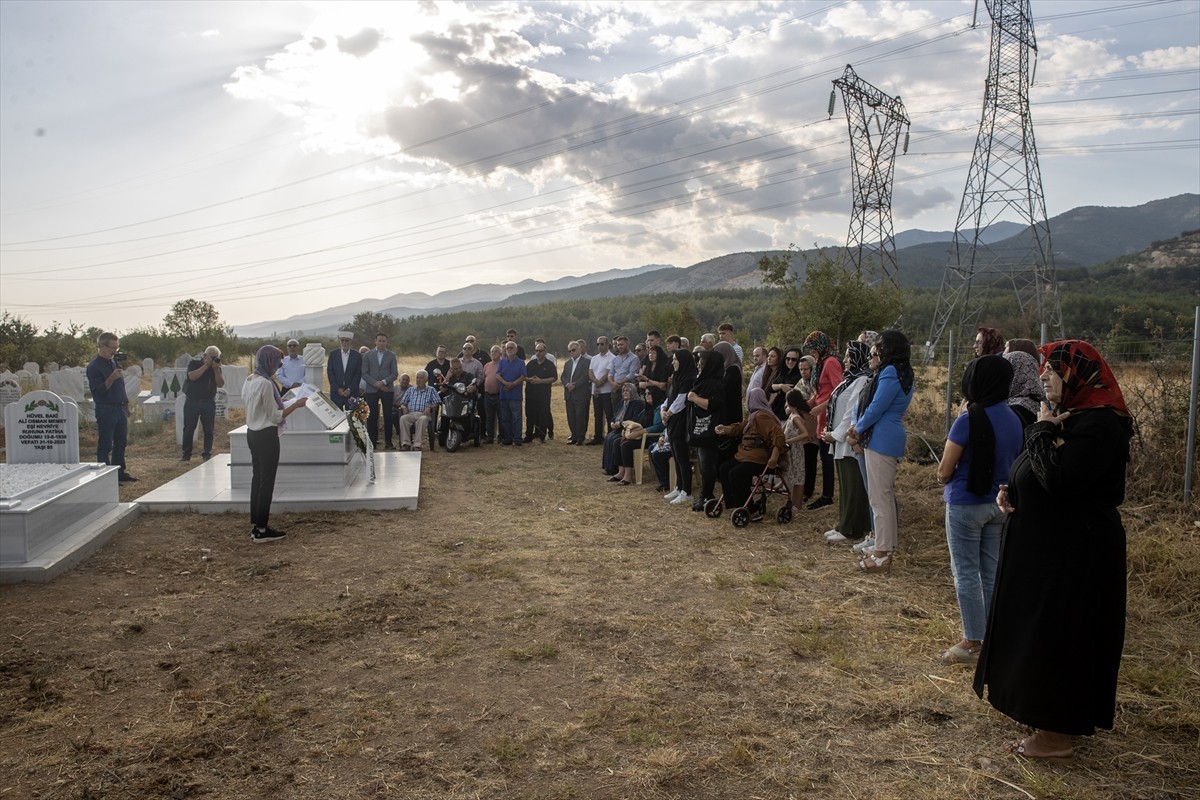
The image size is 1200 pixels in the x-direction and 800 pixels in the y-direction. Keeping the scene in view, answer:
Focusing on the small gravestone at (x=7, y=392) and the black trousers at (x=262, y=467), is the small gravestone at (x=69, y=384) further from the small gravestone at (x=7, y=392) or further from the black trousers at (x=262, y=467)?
the black trousers at (x=262, y=467)

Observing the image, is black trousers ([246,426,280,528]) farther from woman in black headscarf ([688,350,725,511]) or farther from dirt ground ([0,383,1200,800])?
woman in black headscarf ([688,350,725,511])

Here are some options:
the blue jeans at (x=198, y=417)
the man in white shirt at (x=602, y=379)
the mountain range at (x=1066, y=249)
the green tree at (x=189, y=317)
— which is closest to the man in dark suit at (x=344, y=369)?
the blue jeans at (x=198, y=417)

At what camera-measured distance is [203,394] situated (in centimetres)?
1173

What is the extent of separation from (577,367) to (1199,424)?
8881 mm

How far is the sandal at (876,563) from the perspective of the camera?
6516mm

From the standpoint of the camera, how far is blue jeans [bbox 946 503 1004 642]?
4488 millimetres

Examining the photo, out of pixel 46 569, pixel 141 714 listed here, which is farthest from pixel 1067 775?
pixel 46 569

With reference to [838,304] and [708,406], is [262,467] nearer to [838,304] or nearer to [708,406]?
[708,406]

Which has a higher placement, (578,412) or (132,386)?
(132,386)

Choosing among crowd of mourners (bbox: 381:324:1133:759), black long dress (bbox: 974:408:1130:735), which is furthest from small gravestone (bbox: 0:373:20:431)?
→ black long dress (bbox: 974:408:1130:735)

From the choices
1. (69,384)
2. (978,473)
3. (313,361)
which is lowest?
(978,473)

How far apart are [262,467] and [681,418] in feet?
14.7

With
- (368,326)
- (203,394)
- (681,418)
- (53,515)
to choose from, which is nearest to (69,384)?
(203,394)

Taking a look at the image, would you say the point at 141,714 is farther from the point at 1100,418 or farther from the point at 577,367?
the point at 577,367
